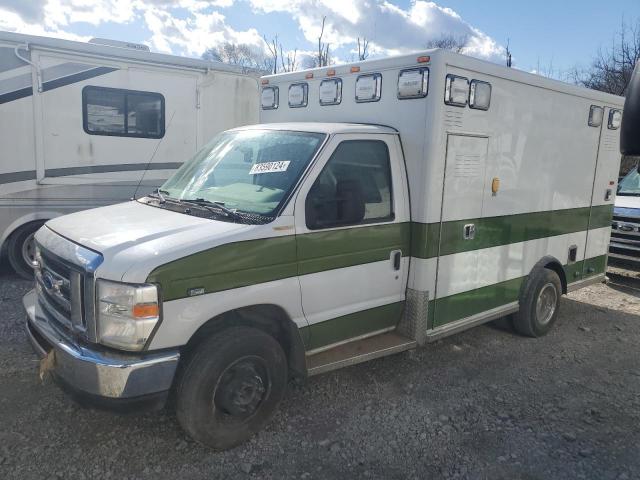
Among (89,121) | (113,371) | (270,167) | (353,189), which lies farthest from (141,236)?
(89,121)

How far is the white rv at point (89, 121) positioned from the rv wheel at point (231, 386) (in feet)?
15.4

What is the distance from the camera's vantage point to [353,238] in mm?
3973

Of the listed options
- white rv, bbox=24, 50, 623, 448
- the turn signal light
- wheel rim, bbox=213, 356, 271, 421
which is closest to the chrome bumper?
white rv, bbox=24, 50, 623, 448

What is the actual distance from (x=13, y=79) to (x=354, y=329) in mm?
5342

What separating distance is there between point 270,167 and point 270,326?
1.14m

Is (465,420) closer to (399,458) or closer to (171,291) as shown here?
Result: (399,458)

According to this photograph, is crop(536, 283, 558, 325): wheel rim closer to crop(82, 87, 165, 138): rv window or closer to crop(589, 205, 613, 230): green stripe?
crop(589, 205, 613, 230): green stripe

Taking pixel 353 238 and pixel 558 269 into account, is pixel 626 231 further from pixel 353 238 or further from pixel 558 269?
pixel 353 238

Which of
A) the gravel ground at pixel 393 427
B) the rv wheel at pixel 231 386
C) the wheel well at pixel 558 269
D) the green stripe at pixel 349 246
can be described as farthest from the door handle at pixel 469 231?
the rv wheel at pixel 231 386

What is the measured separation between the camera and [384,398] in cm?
430

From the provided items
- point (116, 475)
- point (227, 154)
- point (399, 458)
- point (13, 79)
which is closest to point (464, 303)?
point (399, 458)

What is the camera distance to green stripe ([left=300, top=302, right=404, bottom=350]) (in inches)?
155

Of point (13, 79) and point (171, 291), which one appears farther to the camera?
point (13, 79)

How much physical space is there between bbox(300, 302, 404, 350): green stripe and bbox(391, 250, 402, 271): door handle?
12.6 inches
